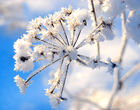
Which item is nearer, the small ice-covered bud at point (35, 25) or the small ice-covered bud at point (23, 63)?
the small ice-covered bud at point (23, 63)

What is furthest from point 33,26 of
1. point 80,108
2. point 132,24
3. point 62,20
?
point 80,108

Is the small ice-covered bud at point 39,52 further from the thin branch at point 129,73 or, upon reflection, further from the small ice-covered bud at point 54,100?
the thin branch at point 129,73

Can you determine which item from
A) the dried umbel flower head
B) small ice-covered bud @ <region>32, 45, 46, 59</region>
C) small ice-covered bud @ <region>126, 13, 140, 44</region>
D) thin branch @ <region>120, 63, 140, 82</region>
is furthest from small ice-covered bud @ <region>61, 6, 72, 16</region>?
thin branch @ <region>120, 63, 140, 82</region>

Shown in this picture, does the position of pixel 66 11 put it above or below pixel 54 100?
above

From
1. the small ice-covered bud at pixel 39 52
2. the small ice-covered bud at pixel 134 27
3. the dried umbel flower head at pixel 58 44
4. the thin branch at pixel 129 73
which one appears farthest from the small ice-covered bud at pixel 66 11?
the thin branch at pixel 129 73

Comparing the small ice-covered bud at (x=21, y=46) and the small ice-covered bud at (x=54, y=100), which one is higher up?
the small ice-covered bud at (x=21, y=46)

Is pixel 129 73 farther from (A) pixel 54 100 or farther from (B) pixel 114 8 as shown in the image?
(B) pixel 114 8

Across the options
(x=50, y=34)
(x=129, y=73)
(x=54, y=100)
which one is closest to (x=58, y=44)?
(x=50, y=34)

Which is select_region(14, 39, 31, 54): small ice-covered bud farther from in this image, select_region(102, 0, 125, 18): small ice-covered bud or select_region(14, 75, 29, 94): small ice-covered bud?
select_region(102, 0, 125, 18): small ice-covered bud
